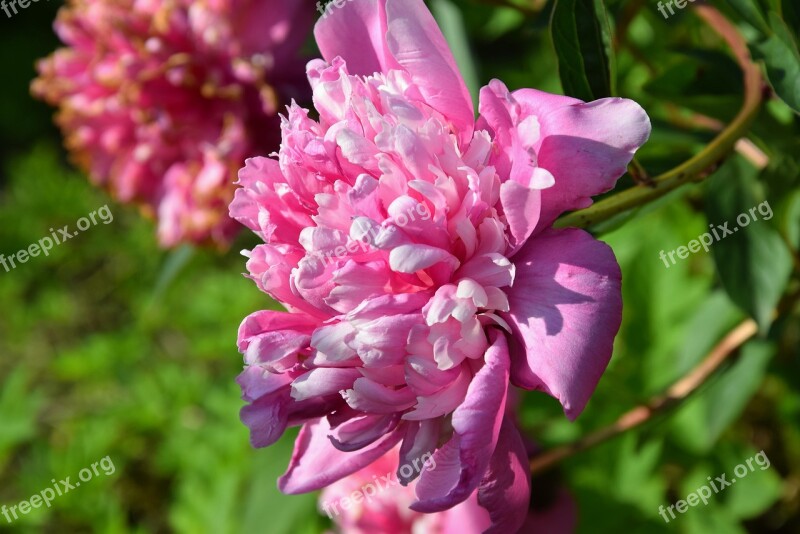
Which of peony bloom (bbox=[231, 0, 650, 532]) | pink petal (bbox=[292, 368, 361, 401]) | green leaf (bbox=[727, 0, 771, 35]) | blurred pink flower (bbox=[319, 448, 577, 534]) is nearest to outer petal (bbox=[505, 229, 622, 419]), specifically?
peony bloom (bbox=[231, 0, 650, 532])

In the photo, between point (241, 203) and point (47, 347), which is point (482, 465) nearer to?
point (241, 203)

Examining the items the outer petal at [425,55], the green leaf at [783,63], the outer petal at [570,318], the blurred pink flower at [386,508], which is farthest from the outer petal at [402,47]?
the blurred pink flower at [386,508]

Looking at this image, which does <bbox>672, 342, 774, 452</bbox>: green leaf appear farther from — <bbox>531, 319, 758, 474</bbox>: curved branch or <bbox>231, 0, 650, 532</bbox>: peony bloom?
<bbox>231, 0, 650, 532</bbox>: peony bloom

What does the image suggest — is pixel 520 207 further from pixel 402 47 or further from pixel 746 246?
pixel 746 246

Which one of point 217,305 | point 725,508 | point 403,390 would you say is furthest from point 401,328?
point 217,305

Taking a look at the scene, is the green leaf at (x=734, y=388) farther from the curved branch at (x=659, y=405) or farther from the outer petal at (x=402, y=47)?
the outer petal at (x=402, y=47)

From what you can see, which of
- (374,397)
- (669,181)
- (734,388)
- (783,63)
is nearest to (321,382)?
(374,397)

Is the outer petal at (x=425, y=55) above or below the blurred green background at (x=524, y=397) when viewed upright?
above
